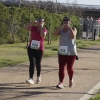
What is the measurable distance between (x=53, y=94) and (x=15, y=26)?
55.6 ft

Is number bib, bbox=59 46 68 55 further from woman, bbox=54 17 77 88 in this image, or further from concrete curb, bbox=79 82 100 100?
concrete curb, bbox=79 82 100 100

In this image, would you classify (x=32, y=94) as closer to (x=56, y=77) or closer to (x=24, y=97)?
(x=24, y=97)

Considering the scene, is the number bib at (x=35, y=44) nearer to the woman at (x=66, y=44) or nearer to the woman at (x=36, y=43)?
the woman at (x=36, y=43)

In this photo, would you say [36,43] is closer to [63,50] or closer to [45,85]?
[63,50]

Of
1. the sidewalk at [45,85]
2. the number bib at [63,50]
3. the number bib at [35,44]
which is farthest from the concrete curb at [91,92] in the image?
the number bib at [35,44]

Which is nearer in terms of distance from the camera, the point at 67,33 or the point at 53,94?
the point at 53,94

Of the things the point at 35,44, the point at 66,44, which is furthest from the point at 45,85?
the point at 66,44

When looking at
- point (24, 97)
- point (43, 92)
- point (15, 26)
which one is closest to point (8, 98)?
point (24, 97)

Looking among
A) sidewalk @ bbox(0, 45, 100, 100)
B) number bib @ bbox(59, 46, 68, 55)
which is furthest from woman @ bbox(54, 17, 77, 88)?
sidewalk @ bbox(0, 45, 100, 100)

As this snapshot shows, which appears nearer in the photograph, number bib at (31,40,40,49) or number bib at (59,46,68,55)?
number bib at (59,46,68,55)

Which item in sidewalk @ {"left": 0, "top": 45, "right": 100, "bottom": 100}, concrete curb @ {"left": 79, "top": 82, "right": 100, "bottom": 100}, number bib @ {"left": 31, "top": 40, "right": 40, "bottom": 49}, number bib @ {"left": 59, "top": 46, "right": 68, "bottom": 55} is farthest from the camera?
number bib @ {"left": 31, "top": 40, "right": 40, "bottom": 49}

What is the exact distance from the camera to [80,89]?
995 cm

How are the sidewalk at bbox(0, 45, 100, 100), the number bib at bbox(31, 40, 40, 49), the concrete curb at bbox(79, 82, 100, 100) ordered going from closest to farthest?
the sidewalk at bbox(0, 45, 100, 100)
the concrete curb at bbox(79, 82, 100, 100)
the number bib at bbox(31, 40, 40, 49)

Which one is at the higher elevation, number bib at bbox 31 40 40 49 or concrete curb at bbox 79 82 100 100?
number bib at bbox 31 40 40 49
